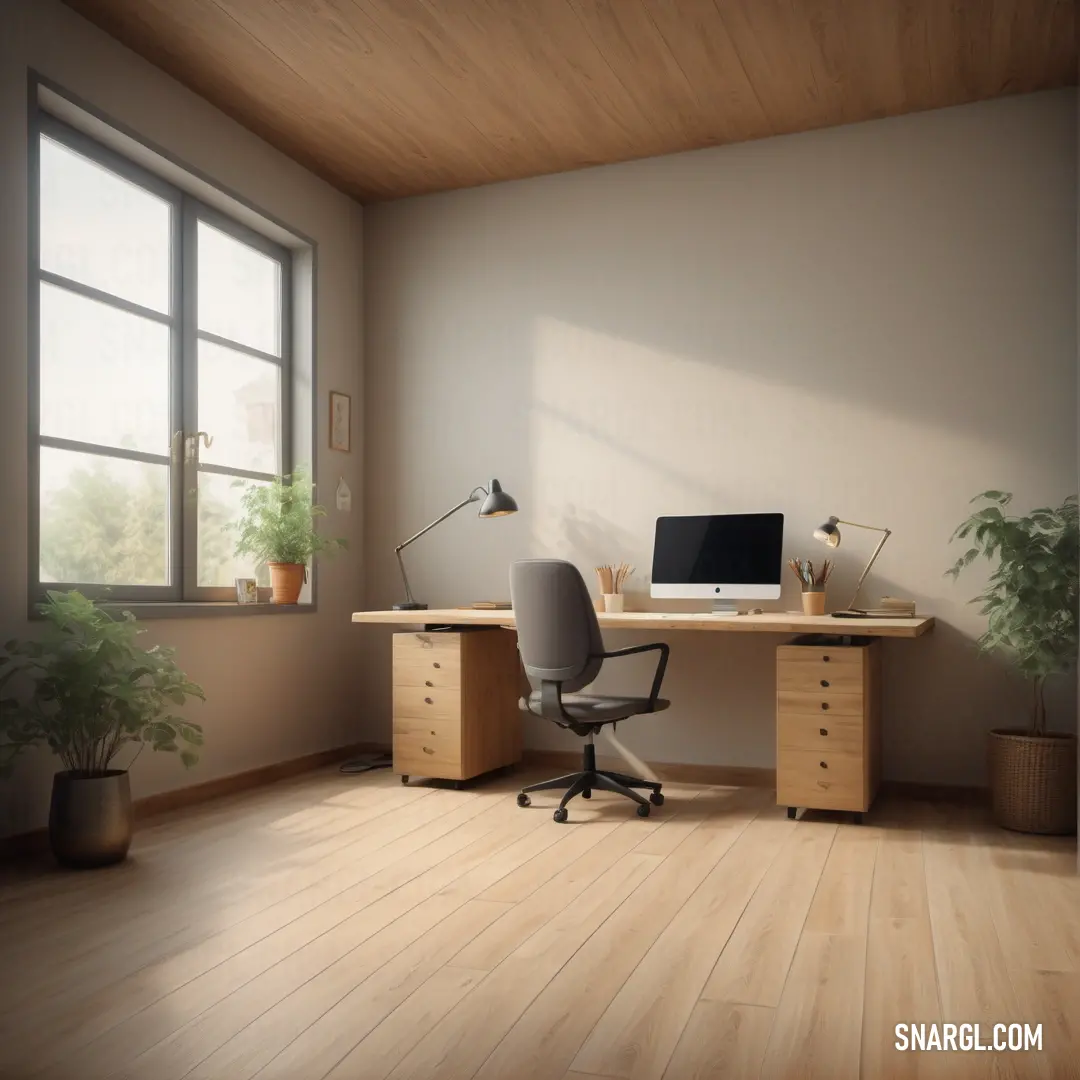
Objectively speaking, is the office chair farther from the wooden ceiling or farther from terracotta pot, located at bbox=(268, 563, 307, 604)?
the wooden ceiling

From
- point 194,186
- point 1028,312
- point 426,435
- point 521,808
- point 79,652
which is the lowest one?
point 521,808

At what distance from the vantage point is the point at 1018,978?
7.45 feet

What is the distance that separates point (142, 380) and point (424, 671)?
5.38 ft

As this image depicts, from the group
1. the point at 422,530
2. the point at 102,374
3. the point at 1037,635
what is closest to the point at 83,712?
the point at 102,374

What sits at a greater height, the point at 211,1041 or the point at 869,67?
the point at 869,67

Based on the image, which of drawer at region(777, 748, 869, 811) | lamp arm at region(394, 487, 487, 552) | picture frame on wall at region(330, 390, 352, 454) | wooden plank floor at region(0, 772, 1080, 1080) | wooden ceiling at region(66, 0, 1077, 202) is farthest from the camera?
picture frame on wall at region(330, 390, 352, 454)

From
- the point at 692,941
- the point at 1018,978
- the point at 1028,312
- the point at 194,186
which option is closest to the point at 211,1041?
the point at 692,941

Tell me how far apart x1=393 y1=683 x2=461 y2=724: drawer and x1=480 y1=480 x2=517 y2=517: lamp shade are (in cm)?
78

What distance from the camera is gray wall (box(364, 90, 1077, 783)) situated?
13.7 ft

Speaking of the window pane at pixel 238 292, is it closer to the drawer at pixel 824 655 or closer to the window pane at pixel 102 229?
the window pane at pixel 102 229

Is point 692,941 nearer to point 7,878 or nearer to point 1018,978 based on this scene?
point 1018,978

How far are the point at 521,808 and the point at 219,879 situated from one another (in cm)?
130

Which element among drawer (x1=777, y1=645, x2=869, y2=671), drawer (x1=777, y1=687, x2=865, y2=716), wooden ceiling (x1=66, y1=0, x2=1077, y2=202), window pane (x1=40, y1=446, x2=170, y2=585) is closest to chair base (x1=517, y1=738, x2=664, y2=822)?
drawer (x1=777, y1=687, x2=865, y2=716)

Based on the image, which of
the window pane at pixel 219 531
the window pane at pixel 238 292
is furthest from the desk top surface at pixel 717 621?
the window pane at pixel 238 292
